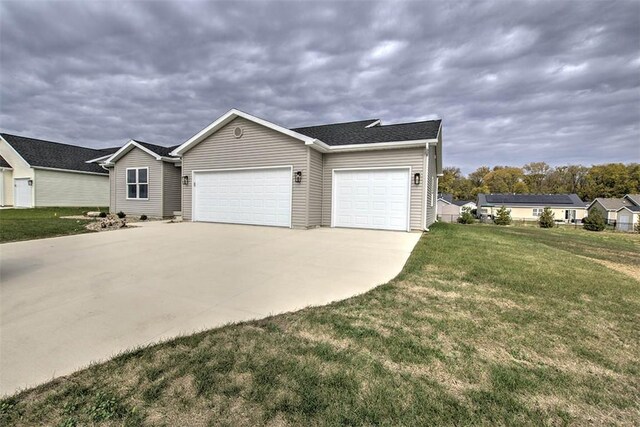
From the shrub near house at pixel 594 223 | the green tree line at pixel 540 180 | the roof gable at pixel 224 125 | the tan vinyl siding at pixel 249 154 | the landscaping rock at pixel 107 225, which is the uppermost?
the green tree line at pixel 540 180

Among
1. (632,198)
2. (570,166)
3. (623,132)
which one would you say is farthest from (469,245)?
(570,166)

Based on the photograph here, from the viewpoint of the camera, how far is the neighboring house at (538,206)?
44281mm

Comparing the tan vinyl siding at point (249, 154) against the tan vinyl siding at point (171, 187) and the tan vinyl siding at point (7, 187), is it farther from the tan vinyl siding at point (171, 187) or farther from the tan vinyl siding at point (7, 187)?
the tan vinyl siding at point (7, 187)

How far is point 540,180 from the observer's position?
2532 inches

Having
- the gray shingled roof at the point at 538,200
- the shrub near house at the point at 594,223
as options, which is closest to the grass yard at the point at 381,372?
the shrub near house at the point at 594,223

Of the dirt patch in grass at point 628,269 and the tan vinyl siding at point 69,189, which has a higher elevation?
the tan vinyl siding at point 69,189

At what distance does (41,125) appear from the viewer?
87.8 ft

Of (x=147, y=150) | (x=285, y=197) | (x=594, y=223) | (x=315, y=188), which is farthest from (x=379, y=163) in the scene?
(x=594, y=223)

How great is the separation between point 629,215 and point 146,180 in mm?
56215

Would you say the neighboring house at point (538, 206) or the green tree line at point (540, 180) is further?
the green tree line at point (540, 180)

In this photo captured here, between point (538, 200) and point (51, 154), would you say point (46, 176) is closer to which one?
point (51, 154)

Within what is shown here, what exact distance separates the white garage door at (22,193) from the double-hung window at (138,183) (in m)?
9.87

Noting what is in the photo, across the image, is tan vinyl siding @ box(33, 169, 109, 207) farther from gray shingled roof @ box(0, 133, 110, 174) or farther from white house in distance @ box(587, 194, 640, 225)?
white house in distance @ box(587, 194, 640, 225)

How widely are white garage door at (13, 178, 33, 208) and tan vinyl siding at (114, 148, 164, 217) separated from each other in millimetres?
8860
